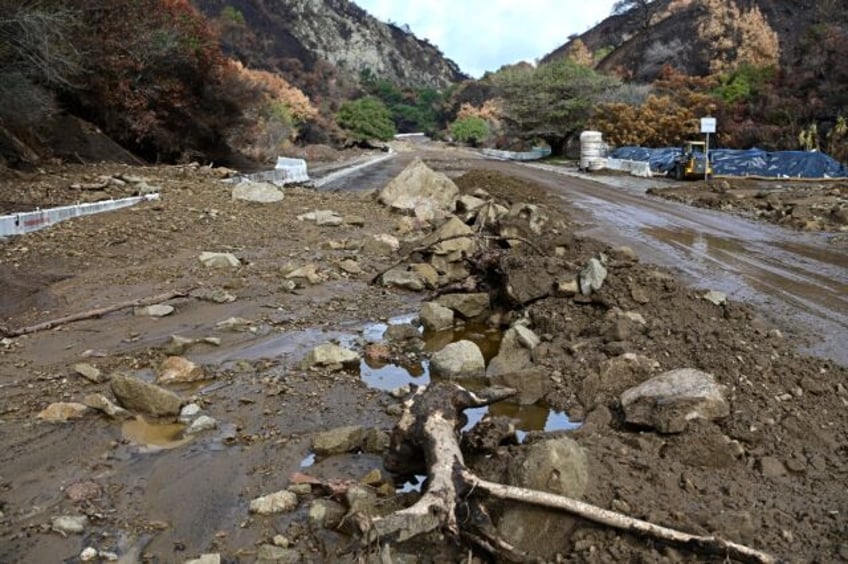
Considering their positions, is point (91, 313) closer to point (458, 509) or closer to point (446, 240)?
point (446, 240)

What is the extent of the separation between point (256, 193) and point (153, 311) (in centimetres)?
847

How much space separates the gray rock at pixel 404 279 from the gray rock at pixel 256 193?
6.68m

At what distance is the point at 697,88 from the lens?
47656mm

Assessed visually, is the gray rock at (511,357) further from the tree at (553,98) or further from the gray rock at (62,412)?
the tree at (553,98)

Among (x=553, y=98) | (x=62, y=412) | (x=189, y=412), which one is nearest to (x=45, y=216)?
(x=62, y=412)

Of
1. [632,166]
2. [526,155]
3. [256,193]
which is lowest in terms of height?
[526,155]

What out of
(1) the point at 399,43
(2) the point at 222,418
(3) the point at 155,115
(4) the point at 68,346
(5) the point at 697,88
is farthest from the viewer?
(1) the point at 399,43

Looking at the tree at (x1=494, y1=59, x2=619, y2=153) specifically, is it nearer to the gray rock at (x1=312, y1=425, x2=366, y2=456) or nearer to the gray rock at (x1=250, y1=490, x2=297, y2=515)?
→ the gray rock at (x1=312, y1=425, x2=366, y2=456)

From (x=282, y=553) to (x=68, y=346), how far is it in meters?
4.49

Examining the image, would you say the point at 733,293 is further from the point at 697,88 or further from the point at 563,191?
the point at 697,88

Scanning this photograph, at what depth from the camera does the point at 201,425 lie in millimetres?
5805

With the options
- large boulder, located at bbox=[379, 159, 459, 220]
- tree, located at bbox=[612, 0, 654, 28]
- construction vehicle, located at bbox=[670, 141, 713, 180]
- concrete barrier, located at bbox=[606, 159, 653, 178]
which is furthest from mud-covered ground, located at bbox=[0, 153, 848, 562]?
tree, located at bbox=[612, 0, 654, 28]

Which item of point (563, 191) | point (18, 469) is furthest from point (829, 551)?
point (563, 191)

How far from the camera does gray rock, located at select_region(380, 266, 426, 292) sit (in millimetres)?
10805
